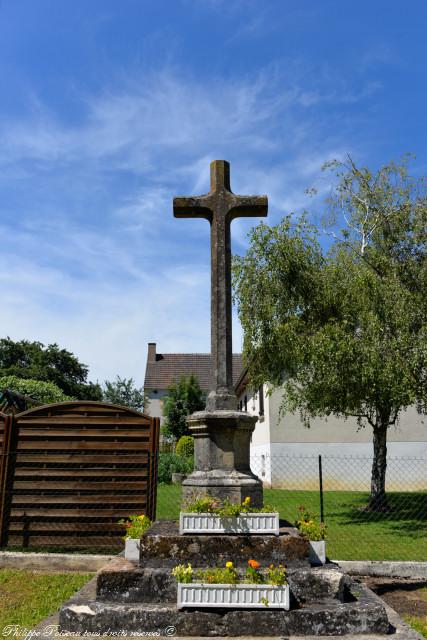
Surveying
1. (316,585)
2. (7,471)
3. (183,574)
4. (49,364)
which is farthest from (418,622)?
(49,364)

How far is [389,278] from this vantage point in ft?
38.2

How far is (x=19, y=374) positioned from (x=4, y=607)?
4780cm

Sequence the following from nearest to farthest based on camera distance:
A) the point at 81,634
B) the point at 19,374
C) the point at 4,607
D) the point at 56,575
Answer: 1. the point at 81,634
2. the point at 4,607
3. the point at 56,575
4. the point at 19,374

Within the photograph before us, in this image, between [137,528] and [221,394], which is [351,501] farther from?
[137,528]

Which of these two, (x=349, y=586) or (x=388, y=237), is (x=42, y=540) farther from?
(x=388, y=237)

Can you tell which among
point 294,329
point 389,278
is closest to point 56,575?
point 294,329

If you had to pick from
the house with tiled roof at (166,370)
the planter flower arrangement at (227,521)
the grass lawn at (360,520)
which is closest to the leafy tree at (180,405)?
the house with tiled roof at (166,370)

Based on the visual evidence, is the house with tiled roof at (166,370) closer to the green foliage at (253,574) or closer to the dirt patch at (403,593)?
the dirt patch at (403,593)

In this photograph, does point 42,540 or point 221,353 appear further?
point 42,540

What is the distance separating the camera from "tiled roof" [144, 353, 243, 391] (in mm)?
43156

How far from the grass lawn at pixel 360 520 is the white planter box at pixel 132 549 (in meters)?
3.79

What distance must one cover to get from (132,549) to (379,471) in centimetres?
921

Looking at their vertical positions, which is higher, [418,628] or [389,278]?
[389,278]

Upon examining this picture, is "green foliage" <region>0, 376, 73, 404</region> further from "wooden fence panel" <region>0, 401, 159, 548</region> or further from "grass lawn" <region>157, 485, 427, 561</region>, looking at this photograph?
"wooden fence panel" <region>0, 401, 159, 548</region>
